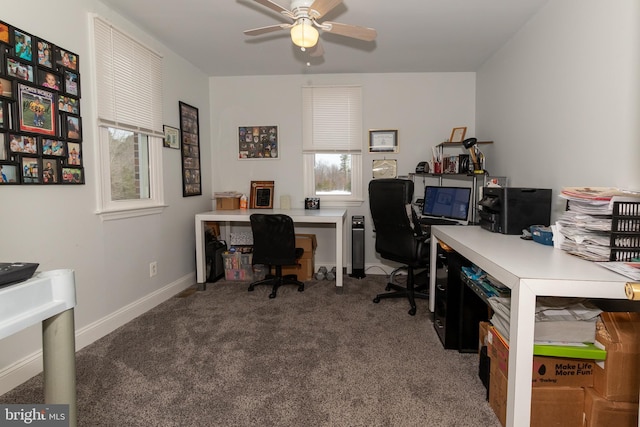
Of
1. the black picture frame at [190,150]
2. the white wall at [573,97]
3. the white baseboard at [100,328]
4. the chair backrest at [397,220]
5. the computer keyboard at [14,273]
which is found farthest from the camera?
the black picture frame at [190,150]

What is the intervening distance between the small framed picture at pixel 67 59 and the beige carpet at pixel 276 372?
1.85 m

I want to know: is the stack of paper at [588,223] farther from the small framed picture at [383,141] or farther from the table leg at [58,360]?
the small framed picture at [383,141]

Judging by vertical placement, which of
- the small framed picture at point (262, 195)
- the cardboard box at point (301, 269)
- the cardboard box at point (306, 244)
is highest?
the small framed picture at point (262, 195)

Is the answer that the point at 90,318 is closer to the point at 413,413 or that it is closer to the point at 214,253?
the point at 214,253

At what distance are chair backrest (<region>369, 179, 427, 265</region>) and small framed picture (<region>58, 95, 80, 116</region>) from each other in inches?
88.0

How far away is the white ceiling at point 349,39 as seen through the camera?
247 centimetres

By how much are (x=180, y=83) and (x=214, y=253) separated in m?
1.83

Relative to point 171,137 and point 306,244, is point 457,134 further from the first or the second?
point 171,137

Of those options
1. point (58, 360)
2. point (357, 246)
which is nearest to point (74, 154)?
point (58, 360)

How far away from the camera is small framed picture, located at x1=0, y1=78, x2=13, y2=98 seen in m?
1.75

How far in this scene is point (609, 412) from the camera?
1.33m

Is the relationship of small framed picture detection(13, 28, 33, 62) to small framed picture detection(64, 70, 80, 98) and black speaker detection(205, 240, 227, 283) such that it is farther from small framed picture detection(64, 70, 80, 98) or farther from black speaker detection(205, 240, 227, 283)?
black speaker detection(205, 240, 227, 283)

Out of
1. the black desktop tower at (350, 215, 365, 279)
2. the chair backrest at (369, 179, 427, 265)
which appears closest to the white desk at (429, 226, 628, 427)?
the chair backrest at (369, 179, 427, 265)

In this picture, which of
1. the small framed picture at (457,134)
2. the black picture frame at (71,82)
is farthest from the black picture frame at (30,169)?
the small framed picture at (457,134)
